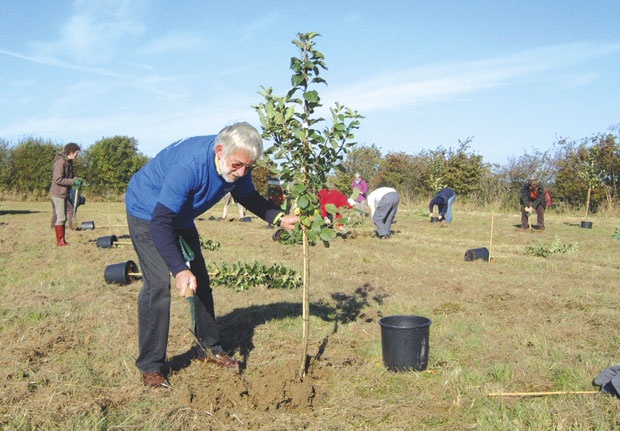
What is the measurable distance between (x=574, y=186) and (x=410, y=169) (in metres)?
9.03

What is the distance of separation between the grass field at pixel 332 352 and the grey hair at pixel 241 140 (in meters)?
1.60

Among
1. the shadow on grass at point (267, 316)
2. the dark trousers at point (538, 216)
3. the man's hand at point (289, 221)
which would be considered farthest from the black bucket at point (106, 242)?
the dark trousers at point (538, 216)

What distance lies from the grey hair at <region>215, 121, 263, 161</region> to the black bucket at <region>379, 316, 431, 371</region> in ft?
5.57

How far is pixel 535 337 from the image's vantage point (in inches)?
193

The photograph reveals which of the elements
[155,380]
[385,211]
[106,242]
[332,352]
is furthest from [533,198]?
[155,380]

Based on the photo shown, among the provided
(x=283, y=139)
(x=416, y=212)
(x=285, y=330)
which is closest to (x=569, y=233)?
(x=416, y=212)

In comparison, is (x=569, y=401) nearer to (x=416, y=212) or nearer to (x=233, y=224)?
(x=233, y=224)

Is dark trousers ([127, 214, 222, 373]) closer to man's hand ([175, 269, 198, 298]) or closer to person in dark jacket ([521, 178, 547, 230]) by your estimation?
man's hand ([175, 269, 198, 298])

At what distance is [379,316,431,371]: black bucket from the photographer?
3.98 m

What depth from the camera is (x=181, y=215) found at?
3607 millimetres

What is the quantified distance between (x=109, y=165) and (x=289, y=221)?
30.0m

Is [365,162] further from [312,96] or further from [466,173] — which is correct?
[312,96]

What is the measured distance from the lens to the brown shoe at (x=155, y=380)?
12.1ft

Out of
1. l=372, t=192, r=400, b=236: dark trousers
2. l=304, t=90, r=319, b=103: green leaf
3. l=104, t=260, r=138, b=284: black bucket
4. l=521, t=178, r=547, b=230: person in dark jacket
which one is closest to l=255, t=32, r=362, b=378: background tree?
l=304, t=90, r=319, b=103: green leaf
